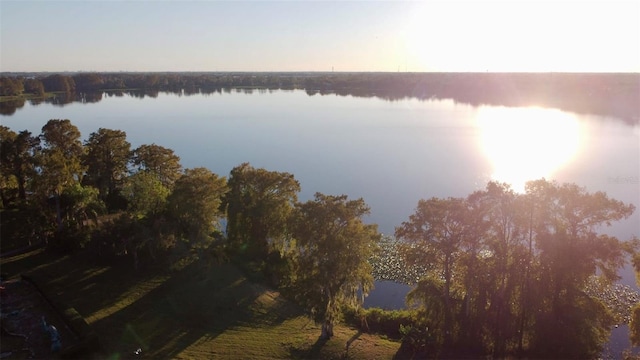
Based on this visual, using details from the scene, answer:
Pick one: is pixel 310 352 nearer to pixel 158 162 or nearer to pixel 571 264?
pixel 571 264

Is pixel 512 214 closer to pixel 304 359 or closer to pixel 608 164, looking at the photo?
pixel 304 359

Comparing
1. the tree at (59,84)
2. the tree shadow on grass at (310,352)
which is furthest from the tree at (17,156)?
the tree at (59,84)

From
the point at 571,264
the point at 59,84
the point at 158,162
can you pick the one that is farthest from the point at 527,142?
the point at 59,84

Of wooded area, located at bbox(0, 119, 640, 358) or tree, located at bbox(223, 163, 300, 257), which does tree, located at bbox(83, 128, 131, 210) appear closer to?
tree, located at bbox(223, 163, 300, 257)

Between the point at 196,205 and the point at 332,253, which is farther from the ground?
the point at 196,205

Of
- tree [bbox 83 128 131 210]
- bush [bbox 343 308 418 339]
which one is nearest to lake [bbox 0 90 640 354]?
bush [bbox 343 308 418 339]

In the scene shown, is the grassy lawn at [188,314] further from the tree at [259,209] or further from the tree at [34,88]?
the tree at [34,88]

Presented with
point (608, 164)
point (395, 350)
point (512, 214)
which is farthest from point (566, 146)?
point (395, 350)
